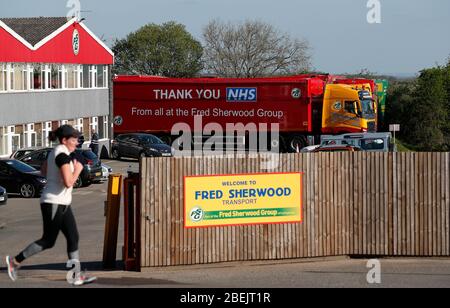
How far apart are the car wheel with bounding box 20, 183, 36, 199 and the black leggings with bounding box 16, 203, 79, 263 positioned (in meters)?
20.9

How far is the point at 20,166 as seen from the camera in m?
32.0

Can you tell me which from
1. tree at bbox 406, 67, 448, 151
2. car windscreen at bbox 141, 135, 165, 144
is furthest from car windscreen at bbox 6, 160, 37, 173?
tree at bbox 406, 67, 448, 151

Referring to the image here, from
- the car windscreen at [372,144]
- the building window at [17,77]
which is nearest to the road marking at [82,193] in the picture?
the car windscreen at [372,144]

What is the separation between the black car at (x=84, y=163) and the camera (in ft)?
113

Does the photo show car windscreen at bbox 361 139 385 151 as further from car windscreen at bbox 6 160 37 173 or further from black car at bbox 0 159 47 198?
car windscreen at bbox 6 160 37 173

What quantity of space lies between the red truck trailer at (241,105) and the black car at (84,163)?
14.7 m

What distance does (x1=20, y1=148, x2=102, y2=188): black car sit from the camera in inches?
1357

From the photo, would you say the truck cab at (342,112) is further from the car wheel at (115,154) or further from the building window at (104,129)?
the building window at (104,129)

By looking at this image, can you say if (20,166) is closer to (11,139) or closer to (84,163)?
(84,163)

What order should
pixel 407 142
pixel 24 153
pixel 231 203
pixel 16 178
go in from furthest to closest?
1. pixel 407 142
2. pixel 24 153
3. pixel 16 178
4. pixel 231 203

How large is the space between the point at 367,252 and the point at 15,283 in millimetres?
5478
